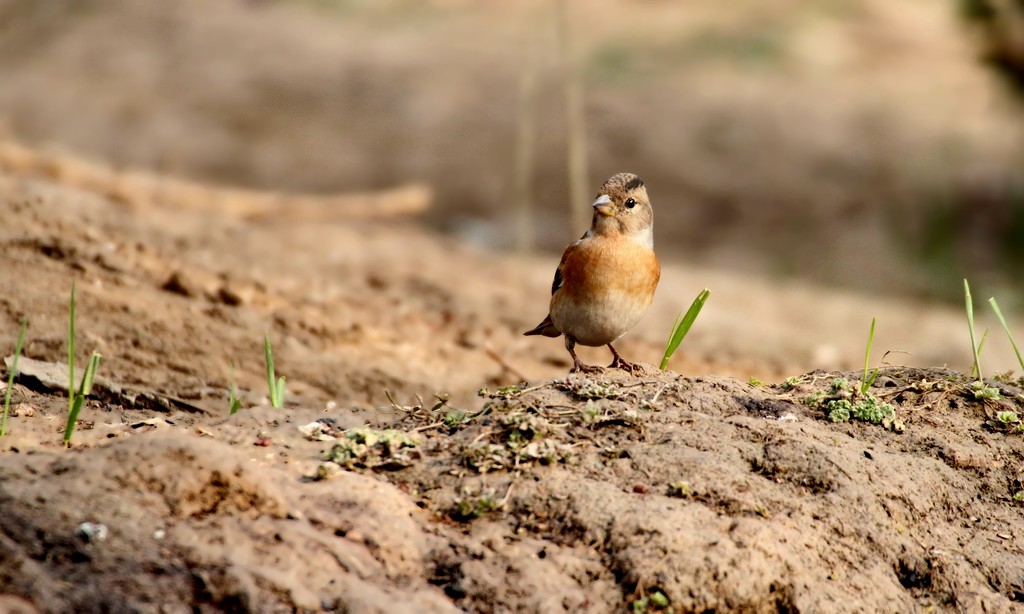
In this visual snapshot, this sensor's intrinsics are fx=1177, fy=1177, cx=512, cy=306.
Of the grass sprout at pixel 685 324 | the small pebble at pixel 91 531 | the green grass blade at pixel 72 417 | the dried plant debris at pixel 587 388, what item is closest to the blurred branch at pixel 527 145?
the grass sprout at pixel 685 324

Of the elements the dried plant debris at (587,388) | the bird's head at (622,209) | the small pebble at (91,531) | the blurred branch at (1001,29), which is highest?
the blurred branch at (1001,29)

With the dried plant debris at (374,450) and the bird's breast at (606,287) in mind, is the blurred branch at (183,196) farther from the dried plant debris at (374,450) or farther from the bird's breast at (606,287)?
the dried plant debris at (374,450)

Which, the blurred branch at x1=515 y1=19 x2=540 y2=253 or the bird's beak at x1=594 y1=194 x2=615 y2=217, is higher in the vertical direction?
the bird's beak at x1=594 y1=194 x2=615 y2=217

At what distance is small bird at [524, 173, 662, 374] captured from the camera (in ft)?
16.3

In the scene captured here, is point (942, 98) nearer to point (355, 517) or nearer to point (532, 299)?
point (532, 299)

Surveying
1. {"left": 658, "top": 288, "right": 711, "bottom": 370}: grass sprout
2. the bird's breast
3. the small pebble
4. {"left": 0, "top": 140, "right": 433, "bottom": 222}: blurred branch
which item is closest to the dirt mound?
the small pebble

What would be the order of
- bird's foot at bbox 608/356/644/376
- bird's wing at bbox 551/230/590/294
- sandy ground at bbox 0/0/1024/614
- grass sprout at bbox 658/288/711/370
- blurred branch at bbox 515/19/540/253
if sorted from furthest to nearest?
1. blurred branch at bbox 515/19/540/253
2. bird's wing at bbox 551/230/590/294
3. bird's foot at bbox 608/356/644/376
4. grass sprout at bbox 658/288/711/370
5. sandy ground at bbox 0/0/1024/614

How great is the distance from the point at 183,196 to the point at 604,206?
→ 212 inches

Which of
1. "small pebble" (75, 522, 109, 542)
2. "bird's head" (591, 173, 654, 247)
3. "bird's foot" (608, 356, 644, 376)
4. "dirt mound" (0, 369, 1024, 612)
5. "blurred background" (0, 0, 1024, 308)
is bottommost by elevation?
"blurred background" (0, 0, 1024, 308)

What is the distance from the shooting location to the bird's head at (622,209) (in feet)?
16.5

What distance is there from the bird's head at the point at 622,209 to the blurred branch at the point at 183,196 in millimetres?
4676

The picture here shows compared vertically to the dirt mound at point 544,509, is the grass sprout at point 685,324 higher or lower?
higher

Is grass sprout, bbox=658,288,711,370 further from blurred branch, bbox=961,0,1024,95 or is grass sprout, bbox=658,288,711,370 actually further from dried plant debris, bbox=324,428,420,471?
blurred branch, bbox=961,0,1024,95

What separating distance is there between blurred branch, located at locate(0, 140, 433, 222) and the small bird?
4.63m
